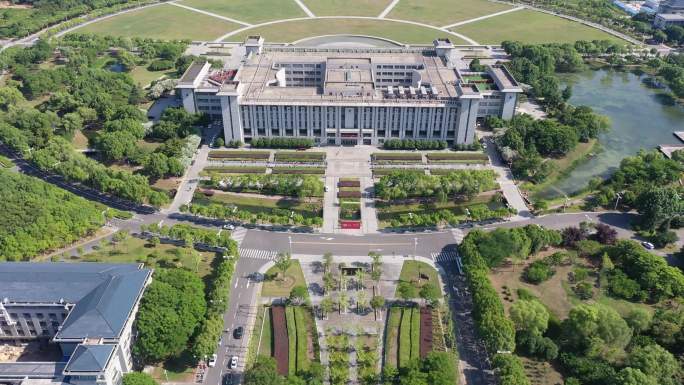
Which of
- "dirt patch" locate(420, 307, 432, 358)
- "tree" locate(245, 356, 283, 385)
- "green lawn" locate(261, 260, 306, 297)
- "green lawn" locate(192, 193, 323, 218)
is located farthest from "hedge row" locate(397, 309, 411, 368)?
"green lawn" locate(192, 193, 323, 218)

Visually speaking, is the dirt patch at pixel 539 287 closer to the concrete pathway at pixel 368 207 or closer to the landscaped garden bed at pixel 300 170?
the concrete pathway at pixel 368 207

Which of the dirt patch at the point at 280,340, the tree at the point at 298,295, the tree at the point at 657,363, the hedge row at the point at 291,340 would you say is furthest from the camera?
the tree at the point at 298,295

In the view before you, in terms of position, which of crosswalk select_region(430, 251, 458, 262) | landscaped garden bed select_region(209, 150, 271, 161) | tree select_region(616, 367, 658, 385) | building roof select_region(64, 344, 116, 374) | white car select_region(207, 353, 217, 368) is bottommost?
white car select_region(207, 353, 217, 368)

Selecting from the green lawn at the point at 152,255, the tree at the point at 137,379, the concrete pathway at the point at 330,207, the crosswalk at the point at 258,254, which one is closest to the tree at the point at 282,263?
the crosswalk at the point at 258,254

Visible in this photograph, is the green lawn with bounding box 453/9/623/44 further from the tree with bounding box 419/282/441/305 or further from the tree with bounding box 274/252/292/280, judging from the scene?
the tree with bounding box 274/252/292/280

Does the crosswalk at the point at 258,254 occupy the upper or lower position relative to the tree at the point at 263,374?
lower

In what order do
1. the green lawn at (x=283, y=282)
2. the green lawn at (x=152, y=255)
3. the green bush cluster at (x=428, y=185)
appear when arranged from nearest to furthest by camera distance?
the green lawn at (x=283, y=282), the green lawn at (x=152, y=255), the green bush cluster at (x=428, y=185)
